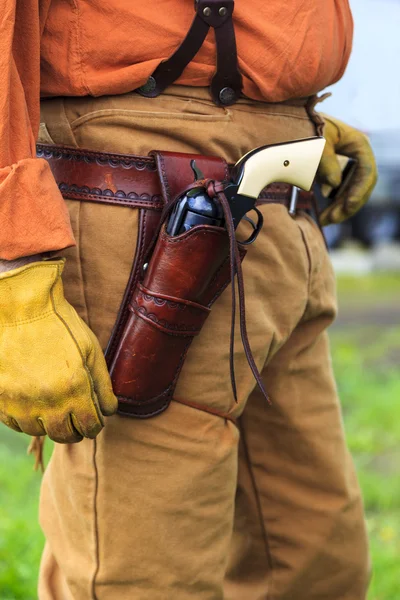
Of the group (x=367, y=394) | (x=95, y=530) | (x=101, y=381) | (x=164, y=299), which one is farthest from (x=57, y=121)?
(x=367, y=394)

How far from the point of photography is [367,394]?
409 centimetres

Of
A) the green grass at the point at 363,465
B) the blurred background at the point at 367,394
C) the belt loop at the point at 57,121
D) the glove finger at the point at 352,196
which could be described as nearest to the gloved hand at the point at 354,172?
the glove finger at the point at 352,196

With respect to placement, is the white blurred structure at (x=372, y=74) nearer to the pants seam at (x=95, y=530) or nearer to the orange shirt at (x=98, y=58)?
the orange shirt at (x=98, y=58)

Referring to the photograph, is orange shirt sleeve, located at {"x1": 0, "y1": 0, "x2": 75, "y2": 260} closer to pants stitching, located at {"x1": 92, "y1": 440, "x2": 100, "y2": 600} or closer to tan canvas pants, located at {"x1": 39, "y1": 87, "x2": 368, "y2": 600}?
tan canvas pants, located at {"x1": 39, "y1": 87, "x2": 368, "y2": 600}

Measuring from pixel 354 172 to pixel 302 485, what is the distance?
78cm

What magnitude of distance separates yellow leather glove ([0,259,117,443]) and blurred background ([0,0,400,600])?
48.7 inches

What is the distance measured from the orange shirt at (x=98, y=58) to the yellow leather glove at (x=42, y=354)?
2.2 inches

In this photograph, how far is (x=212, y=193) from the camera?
54.4 inches

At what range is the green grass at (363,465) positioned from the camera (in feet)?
8.16

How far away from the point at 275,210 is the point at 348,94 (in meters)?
1.09

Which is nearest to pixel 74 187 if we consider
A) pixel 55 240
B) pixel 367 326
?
pixel 55 240

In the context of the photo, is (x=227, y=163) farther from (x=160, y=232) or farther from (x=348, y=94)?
(x=348, y=94)

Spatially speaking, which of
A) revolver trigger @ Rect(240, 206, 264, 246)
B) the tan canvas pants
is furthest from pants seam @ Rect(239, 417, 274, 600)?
revolver trigger @ Rect(240, 206, 264, 246)

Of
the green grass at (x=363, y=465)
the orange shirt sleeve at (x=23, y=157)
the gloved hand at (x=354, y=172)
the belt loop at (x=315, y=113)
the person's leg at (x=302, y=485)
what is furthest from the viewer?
the green grass at (x=363, y=465)
